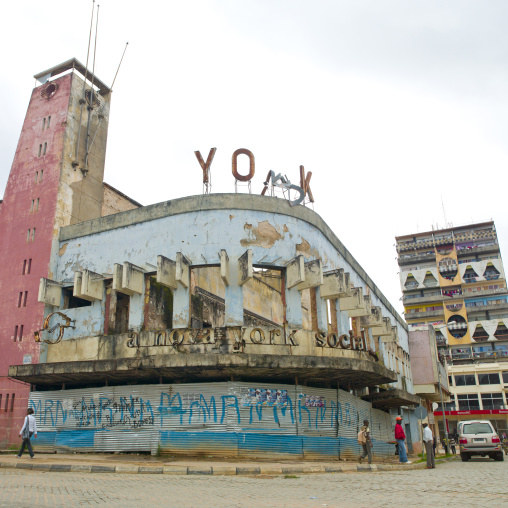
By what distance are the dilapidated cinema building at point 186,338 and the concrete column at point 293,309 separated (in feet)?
0.15

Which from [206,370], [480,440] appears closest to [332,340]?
[206,370]

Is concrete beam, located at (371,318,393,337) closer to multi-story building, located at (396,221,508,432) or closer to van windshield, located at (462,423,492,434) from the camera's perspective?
van windshield, located at (462,423,492,434)

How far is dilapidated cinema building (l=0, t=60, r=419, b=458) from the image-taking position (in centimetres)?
1655

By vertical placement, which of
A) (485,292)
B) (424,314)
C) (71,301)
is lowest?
(71,301)

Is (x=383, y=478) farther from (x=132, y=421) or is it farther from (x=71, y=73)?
(x=71, y=73)

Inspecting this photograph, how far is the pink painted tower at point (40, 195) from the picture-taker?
68.7 ft

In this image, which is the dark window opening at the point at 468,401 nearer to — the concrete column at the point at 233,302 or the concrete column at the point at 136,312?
the concrete column at the point at 233,302

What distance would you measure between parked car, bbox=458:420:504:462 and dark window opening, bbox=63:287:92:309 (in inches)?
667

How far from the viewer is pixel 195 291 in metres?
23.7

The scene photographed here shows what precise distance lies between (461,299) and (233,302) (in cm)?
5972

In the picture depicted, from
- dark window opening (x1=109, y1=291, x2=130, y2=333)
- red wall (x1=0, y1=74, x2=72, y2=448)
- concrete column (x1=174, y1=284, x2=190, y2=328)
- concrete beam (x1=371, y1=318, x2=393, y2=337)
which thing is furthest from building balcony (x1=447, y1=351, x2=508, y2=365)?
red wall (x1=0, y1=74, x2=72, y2=448)

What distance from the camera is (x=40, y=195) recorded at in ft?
75.5

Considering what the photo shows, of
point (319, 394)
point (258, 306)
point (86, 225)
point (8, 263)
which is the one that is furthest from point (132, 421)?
point (258, 306)

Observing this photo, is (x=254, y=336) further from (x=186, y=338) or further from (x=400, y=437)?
(x=400, y=437)
